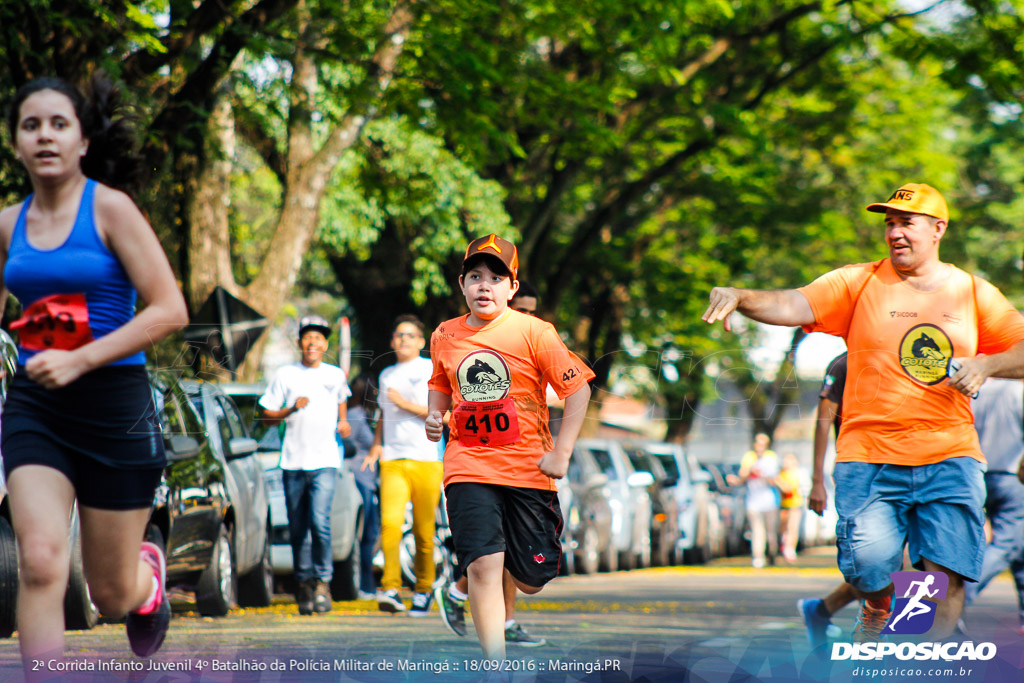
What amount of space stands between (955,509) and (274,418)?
218 inches

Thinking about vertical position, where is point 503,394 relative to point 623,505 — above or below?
above

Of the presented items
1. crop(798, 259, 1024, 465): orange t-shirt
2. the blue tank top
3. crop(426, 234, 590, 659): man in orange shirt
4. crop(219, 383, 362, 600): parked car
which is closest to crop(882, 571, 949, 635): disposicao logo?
crop(798, 259, 1024, 465): orange t-shirt

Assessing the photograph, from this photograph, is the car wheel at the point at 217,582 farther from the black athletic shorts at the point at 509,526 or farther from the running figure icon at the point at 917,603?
the running figure icon at the point at 917,603

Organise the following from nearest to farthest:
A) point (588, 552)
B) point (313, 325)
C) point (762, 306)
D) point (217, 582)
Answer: point (762, 306) < point (217, 582) < point (313, 325) < point (588, 552)

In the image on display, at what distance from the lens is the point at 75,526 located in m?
7.21

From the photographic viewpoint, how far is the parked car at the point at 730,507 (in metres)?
24.2

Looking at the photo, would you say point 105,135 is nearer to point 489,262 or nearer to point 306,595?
point 489,262

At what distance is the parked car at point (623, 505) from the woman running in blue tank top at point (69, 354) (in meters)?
13.0

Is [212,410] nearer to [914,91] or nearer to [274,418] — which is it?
[274,418]

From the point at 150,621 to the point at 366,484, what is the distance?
640 centimetres

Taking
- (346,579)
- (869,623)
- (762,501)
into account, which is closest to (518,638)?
(869,623)

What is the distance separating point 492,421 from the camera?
5.50 m

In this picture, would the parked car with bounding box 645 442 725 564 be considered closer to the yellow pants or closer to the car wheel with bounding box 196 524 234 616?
the yellow pants

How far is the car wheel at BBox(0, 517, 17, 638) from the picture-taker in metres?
6.70
